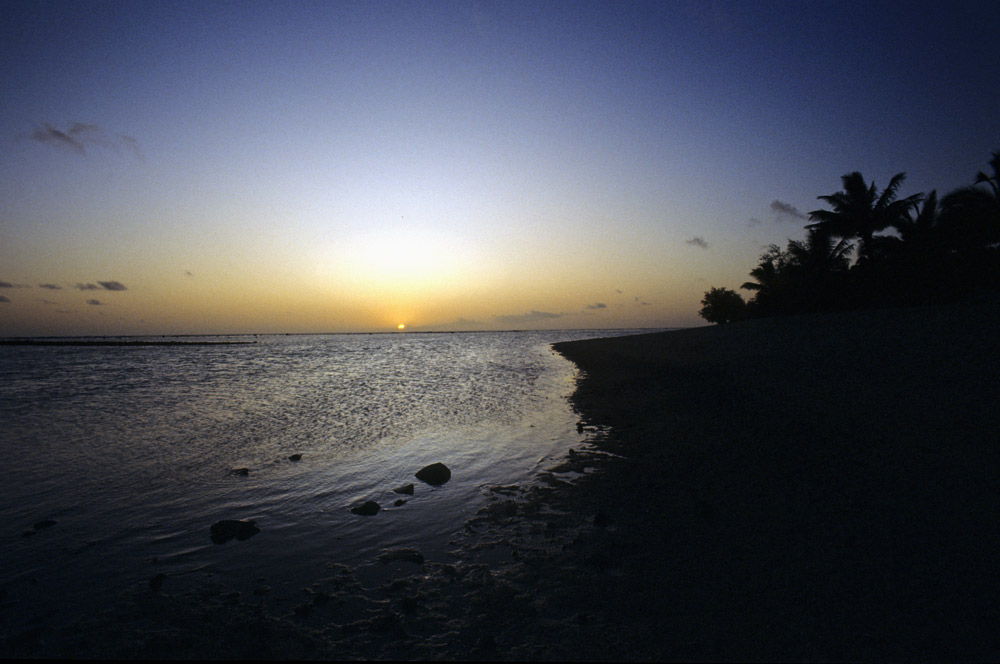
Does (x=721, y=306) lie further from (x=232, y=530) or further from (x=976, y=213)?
(x=232, y=530)

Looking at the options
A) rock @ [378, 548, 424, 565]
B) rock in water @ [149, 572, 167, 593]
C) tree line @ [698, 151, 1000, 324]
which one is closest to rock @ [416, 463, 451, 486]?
rock @ [378, 548, 424, 565]

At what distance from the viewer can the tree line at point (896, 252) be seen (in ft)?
93.4

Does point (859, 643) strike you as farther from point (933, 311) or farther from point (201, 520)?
point (933, 311)

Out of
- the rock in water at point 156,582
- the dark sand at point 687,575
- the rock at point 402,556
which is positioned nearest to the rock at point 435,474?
the dark sand at point 687,575

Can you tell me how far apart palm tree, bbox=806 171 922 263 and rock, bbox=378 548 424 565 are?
153 feet

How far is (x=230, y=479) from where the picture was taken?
9195 millimetres

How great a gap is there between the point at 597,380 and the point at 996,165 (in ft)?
107

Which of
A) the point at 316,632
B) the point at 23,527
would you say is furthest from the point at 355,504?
the point at 23,527

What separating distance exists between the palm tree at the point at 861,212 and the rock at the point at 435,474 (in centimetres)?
4452

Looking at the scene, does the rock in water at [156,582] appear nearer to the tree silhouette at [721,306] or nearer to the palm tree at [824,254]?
the palm tree at [824,254]

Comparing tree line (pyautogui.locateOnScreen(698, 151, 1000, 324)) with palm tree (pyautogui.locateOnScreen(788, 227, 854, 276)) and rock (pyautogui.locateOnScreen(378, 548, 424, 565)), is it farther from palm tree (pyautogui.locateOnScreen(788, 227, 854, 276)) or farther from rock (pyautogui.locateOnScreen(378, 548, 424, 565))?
rock (pyautogui.locateOnScreen(378, 548, 424, 565))

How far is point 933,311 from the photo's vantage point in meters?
19.6

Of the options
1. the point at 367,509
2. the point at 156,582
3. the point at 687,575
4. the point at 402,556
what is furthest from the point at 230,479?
the point at 687,575

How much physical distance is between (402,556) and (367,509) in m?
1.92
